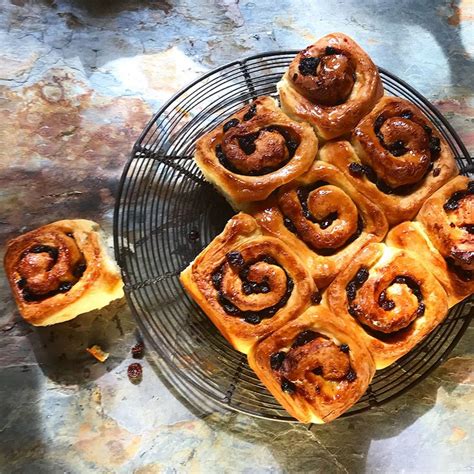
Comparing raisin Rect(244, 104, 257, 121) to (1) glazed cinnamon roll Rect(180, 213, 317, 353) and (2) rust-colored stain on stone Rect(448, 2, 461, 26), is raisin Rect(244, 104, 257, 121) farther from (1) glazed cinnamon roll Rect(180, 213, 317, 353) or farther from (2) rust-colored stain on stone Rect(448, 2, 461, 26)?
(2) rust-colored stain on stone Rect(448, 2, 461, 26)

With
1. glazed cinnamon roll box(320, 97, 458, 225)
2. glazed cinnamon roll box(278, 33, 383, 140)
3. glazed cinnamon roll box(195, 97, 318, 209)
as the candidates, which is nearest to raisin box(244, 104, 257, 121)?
glazed cinnamon roll box(195, 97, 318, 209)

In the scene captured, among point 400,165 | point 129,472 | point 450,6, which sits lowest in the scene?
point 129,472

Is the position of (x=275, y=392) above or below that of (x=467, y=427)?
above

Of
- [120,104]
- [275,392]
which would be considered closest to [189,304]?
[275,392]

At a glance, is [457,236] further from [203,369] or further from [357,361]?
[203,369]

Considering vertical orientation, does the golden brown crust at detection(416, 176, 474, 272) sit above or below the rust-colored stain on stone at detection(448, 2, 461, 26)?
below

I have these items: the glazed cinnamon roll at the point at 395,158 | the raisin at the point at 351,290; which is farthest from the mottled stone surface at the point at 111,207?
the raisin at the point at 351,290

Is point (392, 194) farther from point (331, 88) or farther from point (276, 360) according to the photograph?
point (276, 360)

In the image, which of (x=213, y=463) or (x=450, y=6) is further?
(x=450, y=6)
